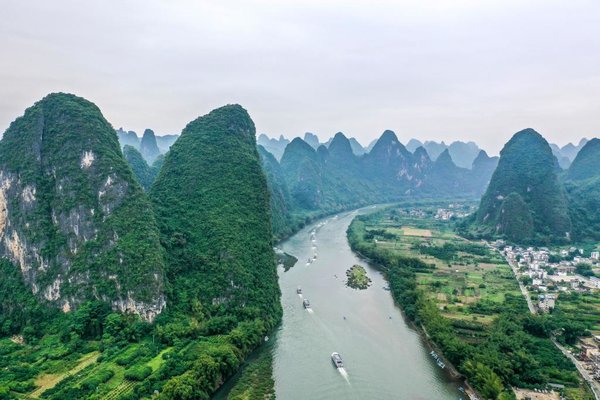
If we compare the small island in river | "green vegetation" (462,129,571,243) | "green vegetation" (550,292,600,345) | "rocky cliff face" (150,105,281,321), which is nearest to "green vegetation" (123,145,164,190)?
"rocky cliff face" (150,105,281,321)

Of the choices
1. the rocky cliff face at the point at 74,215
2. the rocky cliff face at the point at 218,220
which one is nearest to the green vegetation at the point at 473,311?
the rocky cliff face at the point at 218,220

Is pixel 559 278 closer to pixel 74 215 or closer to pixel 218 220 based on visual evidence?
pixel 218 220

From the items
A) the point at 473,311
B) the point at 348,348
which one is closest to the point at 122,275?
the point at 348,348

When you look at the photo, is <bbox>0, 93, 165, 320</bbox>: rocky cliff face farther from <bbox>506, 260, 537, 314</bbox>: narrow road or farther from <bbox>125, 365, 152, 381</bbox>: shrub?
A: <bbox>506, 260, 537, 314</bbox>: narrow road

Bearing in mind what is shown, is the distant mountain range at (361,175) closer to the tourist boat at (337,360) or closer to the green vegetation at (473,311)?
the green vegetation at (473,311)

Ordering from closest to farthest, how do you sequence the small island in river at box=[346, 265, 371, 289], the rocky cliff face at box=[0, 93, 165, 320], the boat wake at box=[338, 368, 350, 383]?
1. the boat wake at box=[338, 368, 350, 383]
2. the rocky cliff face at box=[0, 93, 165, 320]
3. the small island in river at box=[346, 265, 371, 289]
